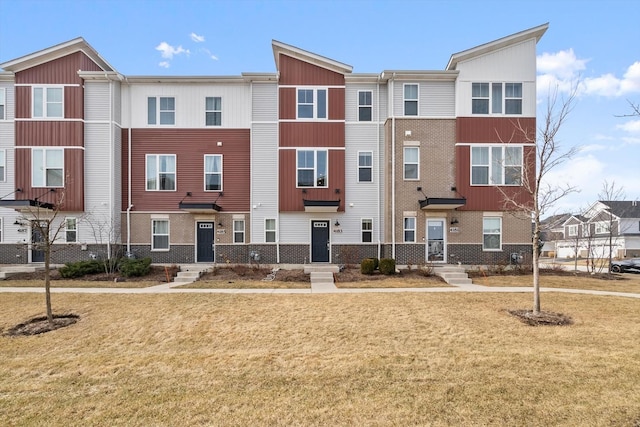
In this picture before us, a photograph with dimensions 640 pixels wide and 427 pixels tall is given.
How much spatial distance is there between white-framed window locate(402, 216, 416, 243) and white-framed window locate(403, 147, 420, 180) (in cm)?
218

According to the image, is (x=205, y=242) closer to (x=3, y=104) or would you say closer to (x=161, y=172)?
(x=161, y=172)

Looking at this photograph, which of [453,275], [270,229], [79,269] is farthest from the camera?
[270,229]

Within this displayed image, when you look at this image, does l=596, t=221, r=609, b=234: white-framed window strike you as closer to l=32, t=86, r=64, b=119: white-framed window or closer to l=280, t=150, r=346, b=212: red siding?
l=280, t=150, r=346, b=212: red siding

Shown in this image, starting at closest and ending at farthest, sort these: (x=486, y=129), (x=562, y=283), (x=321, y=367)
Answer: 1. (x=321, y=367)
2. (x=562, y=283)
3. (x=486, y=129)

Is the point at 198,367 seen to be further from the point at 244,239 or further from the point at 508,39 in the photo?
the point at 508,39

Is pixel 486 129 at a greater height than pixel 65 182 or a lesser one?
greater

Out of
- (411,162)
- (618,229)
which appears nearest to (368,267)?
(411,162)

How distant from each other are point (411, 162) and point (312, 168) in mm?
5270

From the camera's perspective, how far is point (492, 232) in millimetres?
18312

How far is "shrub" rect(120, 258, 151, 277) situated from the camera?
1575 cm

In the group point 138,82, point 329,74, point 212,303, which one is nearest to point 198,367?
point 212,303

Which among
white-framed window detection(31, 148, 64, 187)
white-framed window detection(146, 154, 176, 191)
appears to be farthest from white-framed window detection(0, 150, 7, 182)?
white-framed window detection(146, 154, 176, 191)

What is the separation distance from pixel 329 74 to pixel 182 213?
1101cm

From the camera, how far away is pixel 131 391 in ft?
16.8
